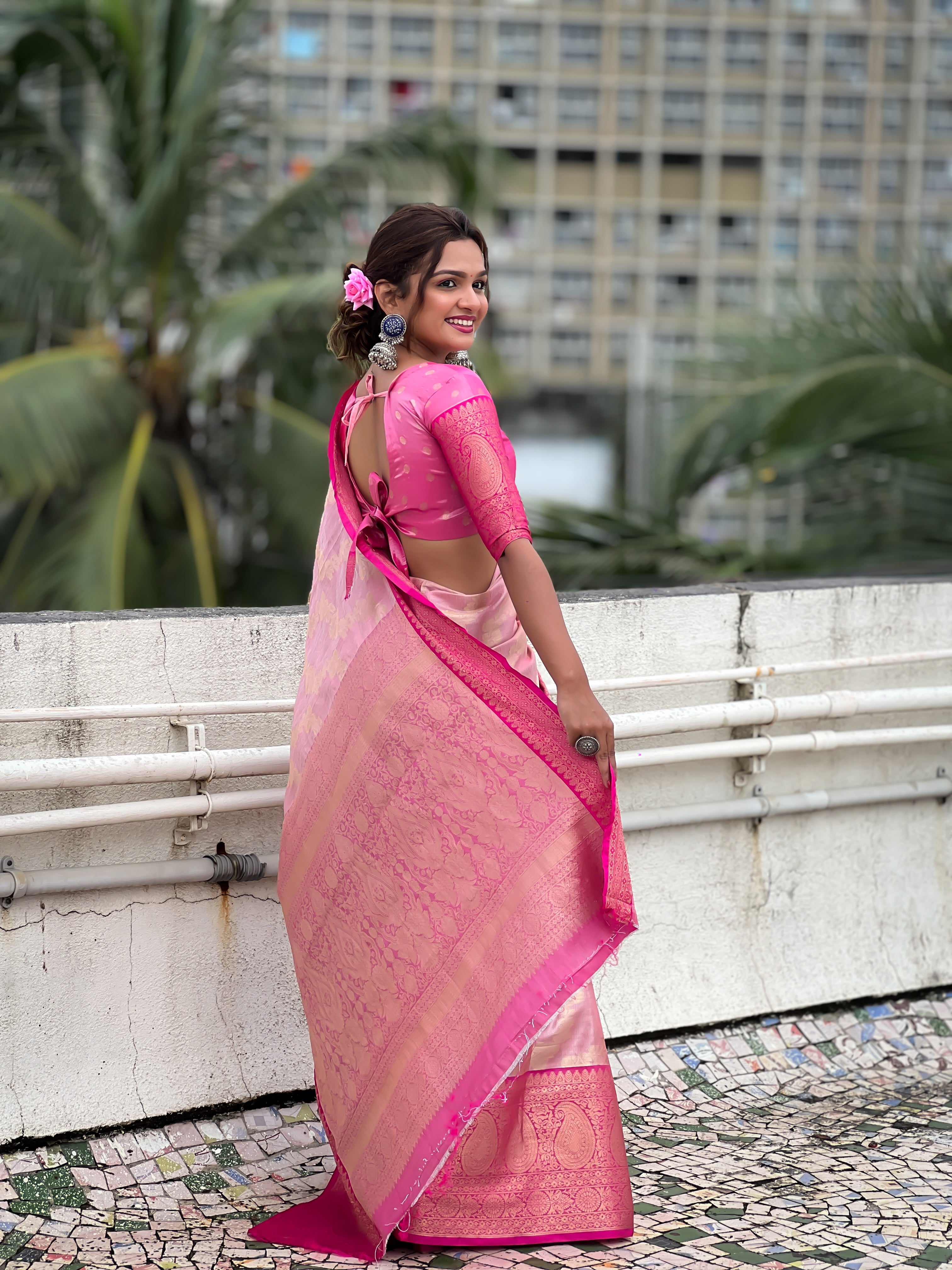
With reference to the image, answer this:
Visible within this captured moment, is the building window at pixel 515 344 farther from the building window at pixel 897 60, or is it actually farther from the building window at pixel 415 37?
the building window at pixel 897 60

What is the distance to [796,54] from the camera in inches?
1018

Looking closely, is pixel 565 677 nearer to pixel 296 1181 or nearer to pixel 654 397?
pixel 296 1181

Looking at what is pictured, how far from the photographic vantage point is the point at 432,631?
2330 mm

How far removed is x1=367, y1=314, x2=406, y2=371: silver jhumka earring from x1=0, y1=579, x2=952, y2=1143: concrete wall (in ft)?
2.15

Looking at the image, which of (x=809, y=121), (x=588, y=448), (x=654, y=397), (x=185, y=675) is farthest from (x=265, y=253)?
(x=809, y=121)

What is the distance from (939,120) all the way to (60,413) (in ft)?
69.4

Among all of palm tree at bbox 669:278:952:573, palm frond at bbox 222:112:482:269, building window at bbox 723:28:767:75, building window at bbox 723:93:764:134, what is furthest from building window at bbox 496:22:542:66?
palm tree at bbox 669:278:952:573

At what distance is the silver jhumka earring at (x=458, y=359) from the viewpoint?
7.80 ft

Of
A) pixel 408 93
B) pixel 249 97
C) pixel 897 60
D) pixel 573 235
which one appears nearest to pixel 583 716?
pixel 249 97

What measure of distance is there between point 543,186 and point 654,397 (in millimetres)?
16093

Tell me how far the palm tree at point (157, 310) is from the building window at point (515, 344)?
1324 cm

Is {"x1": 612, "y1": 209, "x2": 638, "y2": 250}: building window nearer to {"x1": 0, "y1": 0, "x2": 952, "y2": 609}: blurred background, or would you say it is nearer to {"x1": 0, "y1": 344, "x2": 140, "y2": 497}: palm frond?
{"x1": 0, "y1": 0, "x2": 952, "y2": 609}: blurred background

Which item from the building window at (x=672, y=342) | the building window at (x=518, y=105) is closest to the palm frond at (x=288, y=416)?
the building window at (x=672, y=342)

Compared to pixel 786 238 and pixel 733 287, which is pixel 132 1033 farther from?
pixel 786 238
